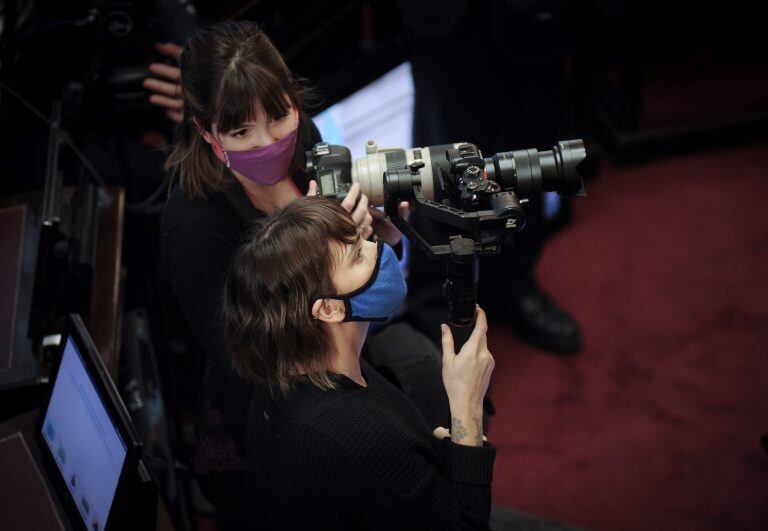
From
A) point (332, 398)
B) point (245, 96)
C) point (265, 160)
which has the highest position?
point (245, 96)

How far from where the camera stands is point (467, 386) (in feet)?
4.95

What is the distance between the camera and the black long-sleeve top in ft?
5.81

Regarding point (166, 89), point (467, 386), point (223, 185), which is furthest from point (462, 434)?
point (166, 89)

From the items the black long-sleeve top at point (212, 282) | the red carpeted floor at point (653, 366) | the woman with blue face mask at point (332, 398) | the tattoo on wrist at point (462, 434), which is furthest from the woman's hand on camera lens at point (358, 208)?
the red carpeted floor at point (653, 366)

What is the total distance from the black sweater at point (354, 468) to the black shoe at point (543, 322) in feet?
5.47

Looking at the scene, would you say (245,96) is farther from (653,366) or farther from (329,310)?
(653,366)

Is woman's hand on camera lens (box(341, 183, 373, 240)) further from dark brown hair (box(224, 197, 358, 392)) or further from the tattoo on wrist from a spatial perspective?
the tattoo on wrist

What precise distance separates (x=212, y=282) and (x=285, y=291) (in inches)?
16.6

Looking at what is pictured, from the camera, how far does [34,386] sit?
1778 millimetres

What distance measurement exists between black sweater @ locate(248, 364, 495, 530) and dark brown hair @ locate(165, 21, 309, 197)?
638 millimetres

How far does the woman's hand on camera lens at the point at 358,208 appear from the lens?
5.34 ft

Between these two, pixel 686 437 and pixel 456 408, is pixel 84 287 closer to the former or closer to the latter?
pixel 456 408

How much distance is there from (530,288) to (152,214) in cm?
150

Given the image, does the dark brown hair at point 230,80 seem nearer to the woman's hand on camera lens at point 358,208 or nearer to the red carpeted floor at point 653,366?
the woman's hand on camera lens at point 358,208
